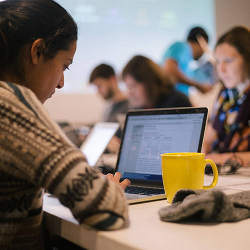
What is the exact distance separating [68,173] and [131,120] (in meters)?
0.57

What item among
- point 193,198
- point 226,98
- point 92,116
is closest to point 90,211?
point 193,198

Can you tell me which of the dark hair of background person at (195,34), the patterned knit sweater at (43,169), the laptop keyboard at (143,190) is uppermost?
the dark hair of background person at (195,34)

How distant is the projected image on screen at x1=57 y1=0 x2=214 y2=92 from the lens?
284 centimetres

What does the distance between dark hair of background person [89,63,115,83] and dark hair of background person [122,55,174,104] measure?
549 mm

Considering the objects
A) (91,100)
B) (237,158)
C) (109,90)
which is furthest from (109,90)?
(237,158)

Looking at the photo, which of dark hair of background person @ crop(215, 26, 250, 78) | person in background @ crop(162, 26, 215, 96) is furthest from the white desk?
person in background @ crop(162, 26, 215, 96)

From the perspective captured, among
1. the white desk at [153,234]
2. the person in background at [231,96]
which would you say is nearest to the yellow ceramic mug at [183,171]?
the white desk at [153,234]

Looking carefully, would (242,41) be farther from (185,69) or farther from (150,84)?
(185,69)

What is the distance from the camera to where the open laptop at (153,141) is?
0.90 metres

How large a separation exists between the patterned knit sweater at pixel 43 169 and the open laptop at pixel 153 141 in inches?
10.6

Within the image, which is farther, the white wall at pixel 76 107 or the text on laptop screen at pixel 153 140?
the white wall at pixel 76 107

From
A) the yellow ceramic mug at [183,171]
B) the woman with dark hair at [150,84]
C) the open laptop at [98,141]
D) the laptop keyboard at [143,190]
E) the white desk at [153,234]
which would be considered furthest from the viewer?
the woman with dark hair at [150,84]

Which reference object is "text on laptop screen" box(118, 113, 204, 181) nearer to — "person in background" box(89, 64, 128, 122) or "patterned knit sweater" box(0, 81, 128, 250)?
"patterned knit sweater" box(0, 81, 128, 250)

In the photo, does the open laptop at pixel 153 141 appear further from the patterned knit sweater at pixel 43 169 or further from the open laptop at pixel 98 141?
the open laptop at pixel 98 141
